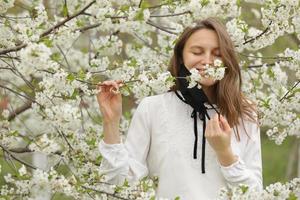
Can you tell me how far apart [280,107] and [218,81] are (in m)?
0.90

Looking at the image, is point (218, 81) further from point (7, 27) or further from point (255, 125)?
point (7, 27)

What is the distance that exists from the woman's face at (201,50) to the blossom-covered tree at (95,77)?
5.8 inches

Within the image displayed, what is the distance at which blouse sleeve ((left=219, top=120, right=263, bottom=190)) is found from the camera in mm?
3068

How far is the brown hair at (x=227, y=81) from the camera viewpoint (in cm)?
330

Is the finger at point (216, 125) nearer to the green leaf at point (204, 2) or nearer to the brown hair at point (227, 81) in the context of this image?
the brown hair at point (227, 81)

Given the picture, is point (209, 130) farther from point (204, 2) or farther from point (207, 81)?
point (204, 2)

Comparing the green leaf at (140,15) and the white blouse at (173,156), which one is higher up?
the green leaf at (140,15)

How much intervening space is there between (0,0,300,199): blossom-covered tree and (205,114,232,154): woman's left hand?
190mm

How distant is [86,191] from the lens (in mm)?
3250

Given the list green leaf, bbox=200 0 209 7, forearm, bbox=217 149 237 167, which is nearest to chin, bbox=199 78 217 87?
forearm, bbox=217 149 237 167

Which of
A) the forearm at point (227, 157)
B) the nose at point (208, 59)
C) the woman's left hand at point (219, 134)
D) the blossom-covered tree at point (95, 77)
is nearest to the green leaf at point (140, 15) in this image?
the blossom-covered tree at point (95, 77)


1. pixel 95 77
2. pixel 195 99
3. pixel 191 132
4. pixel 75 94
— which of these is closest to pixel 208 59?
pixel 195 99

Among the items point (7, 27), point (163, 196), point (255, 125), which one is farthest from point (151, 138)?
point (7, 27)

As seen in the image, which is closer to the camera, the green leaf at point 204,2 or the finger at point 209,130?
the finger at point 209,130
